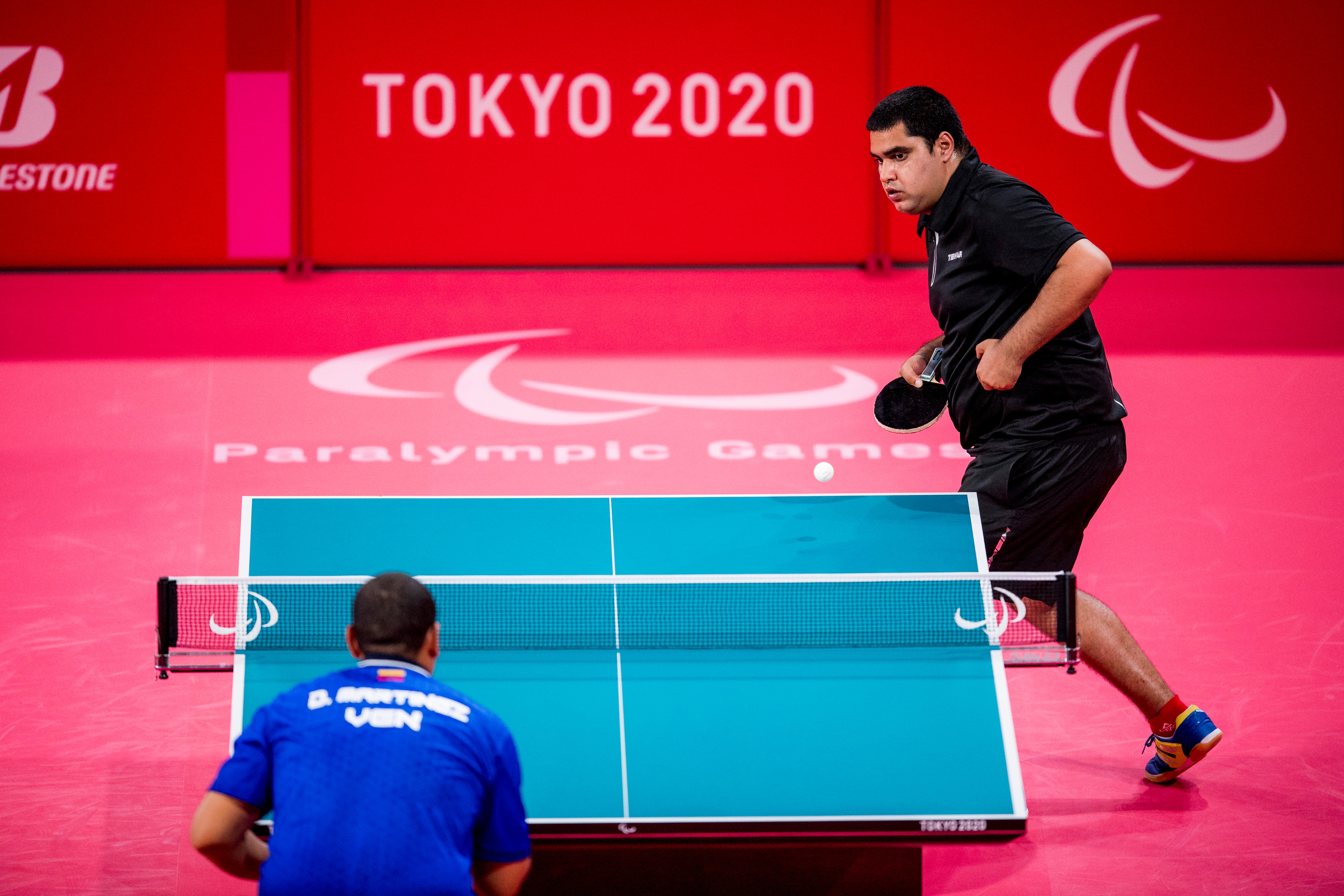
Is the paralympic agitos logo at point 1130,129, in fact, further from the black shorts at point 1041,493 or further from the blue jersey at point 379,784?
the blue jersey at point 379,784

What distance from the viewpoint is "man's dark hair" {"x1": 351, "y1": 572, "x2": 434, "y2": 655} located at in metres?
2.32

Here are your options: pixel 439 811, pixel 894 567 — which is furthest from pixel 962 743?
pixel 439 811

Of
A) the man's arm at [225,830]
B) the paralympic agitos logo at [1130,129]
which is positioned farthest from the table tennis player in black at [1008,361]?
the paralympic agitos logo at [1130,129]

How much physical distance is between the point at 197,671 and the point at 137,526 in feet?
9.90

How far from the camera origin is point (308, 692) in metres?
2.24

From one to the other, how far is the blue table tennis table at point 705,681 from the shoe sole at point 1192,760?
93cm

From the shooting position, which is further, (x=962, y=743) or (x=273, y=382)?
(x=273, y=382)

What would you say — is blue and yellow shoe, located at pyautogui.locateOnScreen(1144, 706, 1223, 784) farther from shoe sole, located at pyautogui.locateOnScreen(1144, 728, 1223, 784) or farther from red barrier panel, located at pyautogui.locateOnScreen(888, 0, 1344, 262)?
red barrier panel, located at pyautogui.locateOnScreen(888, 0, 1344, 262)

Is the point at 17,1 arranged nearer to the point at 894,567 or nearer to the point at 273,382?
the point at 273,382

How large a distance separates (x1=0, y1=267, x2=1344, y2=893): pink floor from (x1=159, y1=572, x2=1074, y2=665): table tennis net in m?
0.37

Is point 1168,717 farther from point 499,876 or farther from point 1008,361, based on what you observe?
point 499,876

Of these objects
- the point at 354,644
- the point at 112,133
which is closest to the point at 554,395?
the point at 112,133

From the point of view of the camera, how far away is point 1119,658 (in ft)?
12.0

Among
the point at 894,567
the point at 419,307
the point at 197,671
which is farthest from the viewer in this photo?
the point at 419,307
